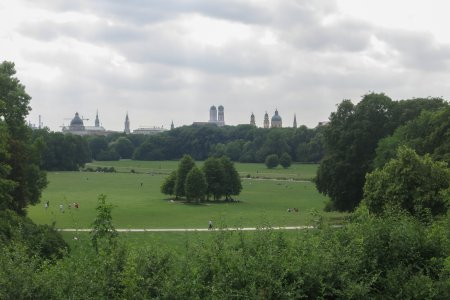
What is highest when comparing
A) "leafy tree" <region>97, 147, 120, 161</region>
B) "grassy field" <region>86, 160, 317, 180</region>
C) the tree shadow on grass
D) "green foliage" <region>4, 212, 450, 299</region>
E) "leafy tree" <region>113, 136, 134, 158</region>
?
"leafy tree" <region>113, 136, 134, 158</region>

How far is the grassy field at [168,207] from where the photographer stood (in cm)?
4234

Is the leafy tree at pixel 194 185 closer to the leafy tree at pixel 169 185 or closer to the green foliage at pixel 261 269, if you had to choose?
the leafy tree at pixel 169 185

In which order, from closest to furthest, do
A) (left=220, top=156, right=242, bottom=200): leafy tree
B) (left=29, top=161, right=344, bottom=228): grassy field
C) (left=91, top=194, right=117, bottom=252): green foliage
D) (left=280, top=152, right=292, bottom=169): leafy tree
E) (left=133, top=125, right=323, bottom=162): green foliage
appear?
(left=91, top=194, right=117, bottom=252): green foliage
(left=29, top=161, right=344, bottom=228): grassy field
(left=220, top=156, right=242, bottom=200): leafy tree
(left=280, top=152, right=292, bottom=169): leafy tree
(left=133, top=125, right=323, bottom=162): green foliage

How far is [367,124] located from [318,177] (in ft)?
19.8

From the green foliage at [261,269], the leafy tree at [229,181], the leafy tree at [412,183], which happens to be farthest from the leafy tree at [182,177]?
the green foliage at [261,269]

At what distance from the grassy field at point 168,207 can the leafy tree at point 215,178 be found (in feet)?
6.19

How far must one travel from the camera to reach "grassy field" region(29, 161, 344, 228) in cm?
4234

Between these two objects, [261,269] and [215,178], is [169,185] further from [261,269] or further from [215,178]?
[261,269]

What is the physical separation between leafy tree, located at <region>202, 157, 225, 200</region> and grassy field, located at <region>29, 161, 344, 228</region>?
1887 mm

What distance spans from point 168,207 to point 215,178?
981cm

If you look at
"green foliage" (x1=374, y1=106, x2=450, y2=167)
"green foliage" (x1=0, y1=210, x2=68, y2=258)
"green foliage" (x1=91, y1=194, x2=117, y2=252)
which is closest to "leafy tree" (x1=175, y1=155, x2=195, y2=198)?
"green foliage" (x1=374, y1=106, x2=450, y2=167)

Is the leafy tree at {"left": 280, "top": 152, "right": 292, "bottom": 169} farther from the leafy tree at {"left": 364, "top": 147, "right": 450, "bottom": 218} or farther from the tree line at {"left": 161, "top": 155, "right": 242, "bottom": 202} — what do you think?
the leafy tree at {"left": 364, "top": 147, "right": 450, "bottom": 218}

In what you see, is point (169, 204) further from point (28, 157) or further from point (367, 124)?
point (28, 157)

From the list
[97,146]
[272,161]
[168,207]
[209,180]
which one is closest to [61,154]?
[272,161]
